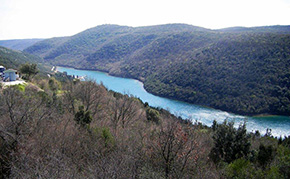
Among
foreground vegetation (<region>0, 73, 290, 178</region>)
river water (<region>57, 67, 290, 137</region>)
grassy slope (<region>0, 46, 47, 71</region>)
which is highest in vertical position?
grassy slope (<region>0, 46, 47, 71</region>)

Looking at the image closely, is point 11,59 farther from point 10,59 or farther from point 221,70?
point 221,70

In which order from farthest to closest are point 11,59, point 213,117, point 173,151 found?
1. point 11,59
2. point 213,117
3. point 173,151

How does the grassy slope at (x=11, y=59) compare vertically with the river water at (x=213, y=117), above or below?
above

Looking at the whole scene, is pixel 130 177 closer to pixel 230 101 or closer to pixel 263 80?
pixel 230 101

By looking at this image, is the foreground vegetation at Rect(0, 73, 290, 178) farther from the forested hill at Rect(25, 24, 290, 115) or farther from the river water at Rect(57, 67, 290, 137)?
the forested hill at Rect(25, 24, 290, 115)

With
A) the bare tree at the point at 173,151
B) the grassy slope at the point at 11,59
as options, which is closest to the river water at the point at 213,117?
the grassy slope at the point at 11,59

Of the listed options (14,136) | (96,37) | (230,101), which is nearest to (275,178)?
(14,136)

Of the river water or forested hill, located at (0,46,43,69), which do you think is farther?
forested hill, located at (0,46,43,69)

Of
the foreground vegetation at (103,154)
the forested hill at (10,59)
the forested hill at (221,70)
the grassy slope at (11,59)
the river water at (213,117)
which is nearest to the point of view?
the foreground vegetation at (103,154)

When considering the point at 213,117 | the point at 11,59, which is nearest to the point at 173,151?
the point at 213,117

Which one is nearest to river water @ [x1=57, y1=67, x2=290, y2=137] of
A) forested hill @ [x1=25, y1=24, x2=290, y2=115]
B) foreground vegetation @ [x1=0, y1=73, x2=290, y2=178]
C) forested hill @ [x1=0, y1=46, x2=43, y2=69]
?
forested hill @ [x1=25, y1=24, x2=290, y2=115]

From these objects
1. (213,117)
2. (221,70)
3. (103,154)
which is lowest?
(213,117)

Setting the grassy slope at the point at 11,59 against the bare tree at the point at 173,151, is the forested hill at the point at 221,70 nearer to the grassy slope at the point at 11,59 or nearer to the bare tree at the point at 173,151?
the grassy slope at the point at 11,59
